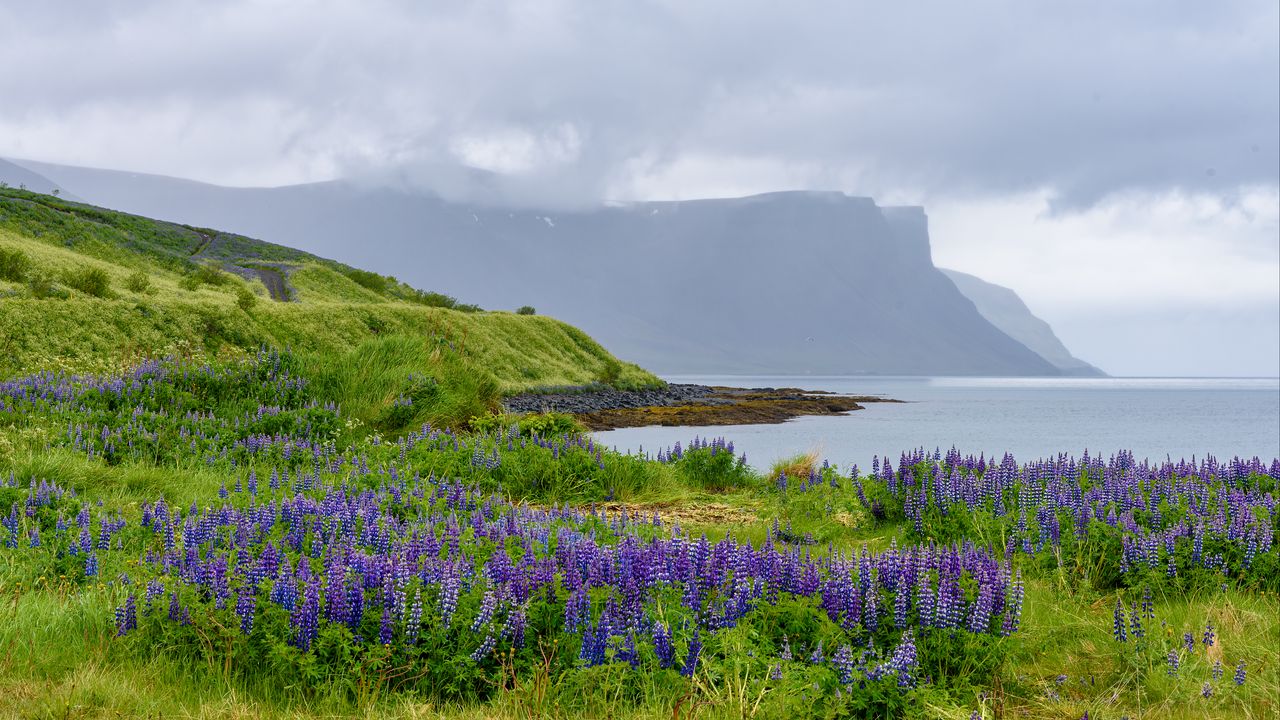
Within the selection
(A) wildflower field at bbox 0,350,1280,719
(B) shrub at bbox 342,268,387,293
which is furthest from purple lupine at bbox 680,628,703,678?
(B) shrub at bbox 342,268,387,293

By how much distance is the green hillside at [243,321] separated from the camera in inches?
552

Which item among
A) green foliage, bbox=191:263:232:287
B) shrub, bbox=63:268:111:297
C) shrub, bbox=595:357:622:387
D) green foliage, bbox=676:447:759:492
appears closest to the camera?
green foliage, bbox=676:447:759:492

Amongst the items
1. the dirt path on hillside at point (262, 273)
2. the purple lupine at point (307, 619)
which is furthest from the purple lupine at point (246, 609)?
the dirt path on hillside at point (262, 273)

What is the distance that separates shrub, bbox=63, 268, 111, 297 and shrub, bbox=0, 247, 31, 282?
1333mm

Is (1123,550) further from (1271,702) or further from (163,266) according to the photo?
(163,266)

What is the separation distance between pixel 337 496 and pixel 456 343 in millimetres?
10817

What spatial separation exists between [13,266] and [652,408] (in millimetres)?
24385

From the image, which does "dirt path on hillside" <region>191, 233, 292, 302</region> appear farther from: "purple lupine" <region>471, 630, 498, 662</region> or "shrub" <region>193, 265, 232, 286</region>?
"purple lupine" <region>471, 630, 498, 662</region>

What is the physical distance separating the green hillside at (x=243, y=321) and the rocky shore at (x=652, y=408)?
3121 mm

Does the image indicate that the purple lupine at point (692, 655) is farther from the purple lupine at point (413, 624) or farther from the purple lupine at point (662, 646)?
the purple lupine at point (413, 624)

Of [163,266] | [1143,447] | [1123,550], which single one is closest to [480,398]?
[1123,550]

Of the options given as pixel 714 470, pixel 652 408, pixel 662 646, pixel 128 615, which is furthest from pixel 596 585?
pixel 652 408

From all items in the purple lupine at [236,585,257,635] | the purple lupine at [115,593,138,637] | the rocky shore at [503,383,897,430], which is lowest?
the rocky shore at [503,383,897,430]

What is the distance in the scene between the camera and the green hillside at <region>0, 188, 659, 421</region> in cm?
1402
